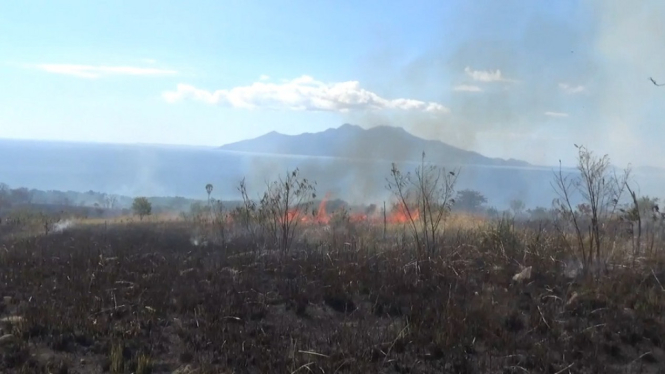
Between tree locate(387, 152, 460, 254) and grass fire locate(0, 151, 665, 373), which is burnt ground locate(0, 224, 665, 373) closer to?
grass fire locate(0, 151, 665, 373)

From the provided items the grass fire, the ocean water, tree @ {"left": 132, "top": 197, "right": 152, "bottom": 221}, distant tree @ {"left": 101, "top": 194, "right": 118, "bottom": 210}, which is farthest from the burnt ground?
distant tree @ {"left": 101, "top": 194, "right": 118, "bottom": 210}

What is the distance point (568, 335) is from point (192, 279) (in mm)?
5218

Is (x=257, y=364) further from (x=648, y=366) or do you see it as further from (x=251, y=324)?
(x=648, y=366)

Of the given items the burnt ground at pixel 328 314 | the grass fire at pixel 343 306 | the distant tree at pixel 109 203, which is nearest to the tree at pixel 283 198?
the grass fire at pixel 343 306

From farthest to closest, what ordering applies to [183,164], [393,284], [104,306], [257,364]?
1. [183,164]
2. [393,284]
3. [104,306]
4. [257,364]

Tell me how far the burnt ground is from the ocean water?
5.30 meters

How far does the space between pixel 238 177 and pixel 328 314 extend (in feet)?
133

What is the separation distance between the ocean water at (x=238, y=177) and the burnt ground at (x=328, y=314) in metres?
5.30

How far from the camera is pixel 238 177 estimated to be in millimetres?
47250

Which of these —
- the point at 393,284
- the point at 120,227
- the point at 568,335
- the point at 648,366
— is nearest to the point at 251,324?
the point at 393,284

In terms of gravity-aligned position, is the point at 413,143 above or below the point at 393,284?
above

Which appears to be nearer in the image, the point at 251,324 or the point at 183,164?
the point at 251,324

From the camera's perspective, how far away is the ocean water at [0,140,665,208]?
39.9 m

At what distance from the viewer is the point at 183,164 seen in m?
178
